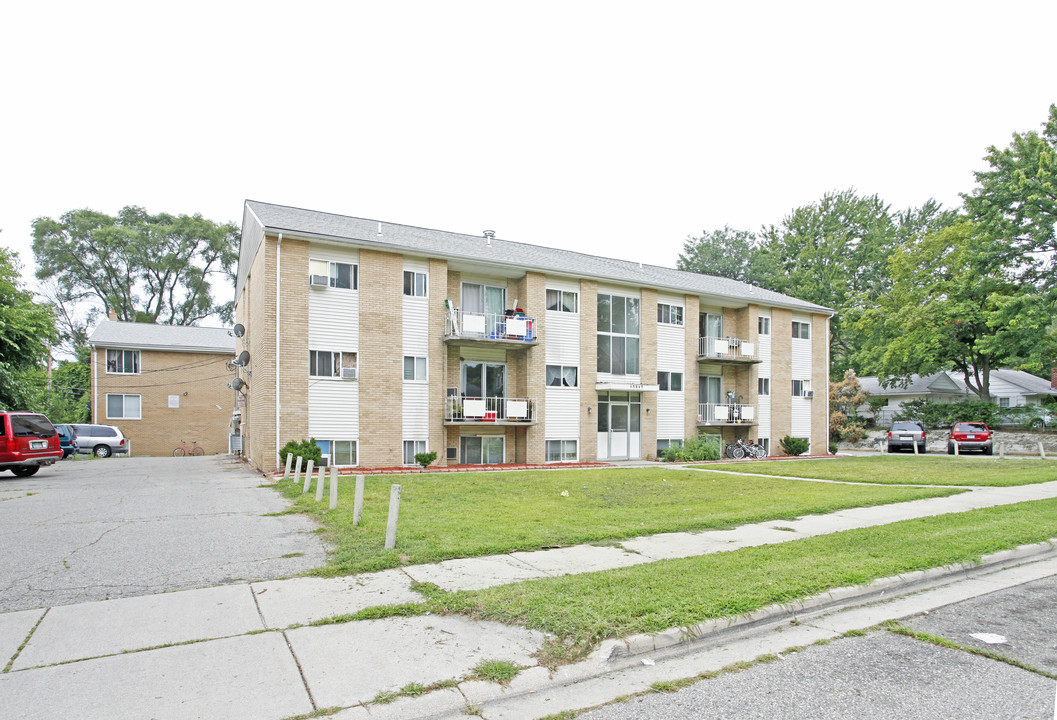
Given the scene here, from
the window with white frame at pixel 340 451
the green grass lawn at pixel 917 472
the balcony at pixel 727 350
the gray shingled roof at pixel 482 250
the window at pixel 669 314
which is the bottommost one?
the green grass lawn at pixel 917 472

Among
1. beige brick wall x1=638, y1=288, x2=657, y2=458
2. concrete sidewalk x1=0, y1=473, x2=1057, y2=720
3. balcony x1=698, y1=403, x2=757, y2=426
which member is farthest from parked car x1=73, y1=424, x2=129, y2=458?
concrete sidewalk x1=0, y1=473, x2=1057, y2=720

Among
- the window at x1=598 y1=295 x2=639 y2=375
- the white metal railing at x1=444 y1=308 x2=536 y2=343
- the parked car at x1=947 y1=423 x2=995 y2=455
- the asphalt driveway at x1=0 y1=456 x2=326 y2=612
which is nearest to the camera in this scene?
the asphalt driveway at x1=0 y1=456 x2=326 y2=612

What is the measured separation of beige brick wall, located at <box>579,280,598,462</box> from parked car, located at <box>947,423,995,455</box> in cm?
1914

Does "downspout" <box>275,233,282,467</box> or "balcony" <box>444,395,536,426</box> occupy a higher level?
"downspout" <box>275,233,282,467</box>

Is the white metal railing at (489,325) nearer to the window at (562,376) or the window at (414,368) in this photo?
the window at (414,368)

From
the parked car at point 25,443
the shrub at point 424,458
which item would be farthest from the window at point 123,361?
the shrub at point 424,458

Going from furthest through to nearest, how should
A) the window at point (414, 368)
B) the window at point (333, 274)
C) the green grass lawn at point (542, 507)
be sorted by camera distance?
the window at point (414, 368) < the window at point (333, 274) < the green grass lawn at point (542, 507)

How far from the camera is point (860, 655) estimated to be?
14.6 feet

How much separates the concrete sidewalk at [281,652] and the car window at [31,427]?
611 inches

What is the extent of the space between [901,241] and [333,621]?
180 ft

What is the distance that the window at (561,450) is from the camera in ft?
77.8

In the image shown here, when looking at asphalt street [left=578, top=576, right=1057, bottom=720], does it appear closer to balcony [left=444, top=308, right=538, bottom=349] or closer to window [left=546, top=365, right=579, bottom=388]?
balcony [left=444, top=308, right=538, bottom=349]

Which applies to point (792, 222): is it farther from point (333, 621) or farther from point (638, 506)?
point (333, 621)

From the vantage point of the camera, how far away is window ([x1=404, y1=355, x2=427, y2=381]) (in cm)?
2123
